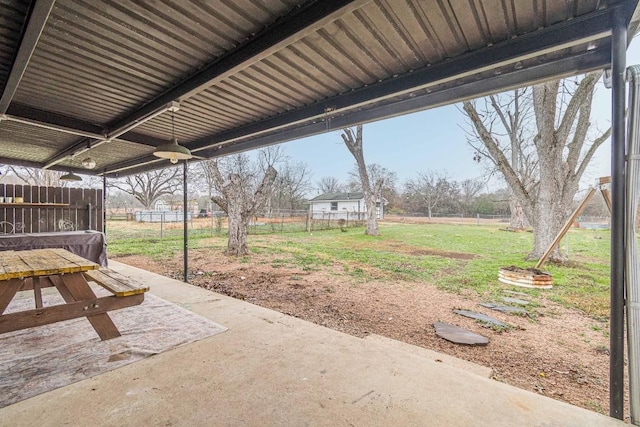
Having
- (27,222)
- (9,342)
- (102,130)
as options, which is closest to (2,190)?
(27,222)

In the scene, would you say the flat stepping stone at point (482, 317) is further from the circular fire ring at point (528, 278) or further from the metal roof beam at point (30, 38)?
the metal roof beam at point (30, 38)

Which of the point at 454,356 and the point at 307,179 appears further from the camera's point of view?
the point at 307,179

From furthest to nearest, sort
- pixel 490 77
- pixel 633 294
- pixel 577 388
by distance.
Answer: pixel 490 77 → pixel 577 388 → pixel 633 294

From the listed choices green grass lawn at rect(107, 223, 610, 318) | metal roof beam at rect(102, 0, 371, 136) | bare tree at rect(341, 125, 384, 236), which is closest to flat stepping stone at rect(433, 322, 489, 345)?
green grass lawn at rect(107, 223, 610, 318)

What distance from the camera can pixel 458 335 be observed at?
3139 mm

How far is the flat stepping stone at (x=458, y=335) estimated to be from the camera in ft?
→ 9.82

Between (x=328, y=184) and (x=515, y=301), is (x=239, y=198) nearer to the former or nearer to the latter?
(x=515, y=301)

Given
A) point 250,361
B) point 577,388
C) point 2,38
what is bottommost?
point 577,388

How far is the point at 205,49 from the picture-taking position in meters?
2.31

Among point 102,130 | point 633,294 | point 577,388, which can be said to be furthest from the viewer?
point 102,130

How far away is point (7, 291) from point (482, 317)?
4821 mm

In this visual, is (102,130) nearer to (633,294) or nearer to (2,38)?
(2,38)

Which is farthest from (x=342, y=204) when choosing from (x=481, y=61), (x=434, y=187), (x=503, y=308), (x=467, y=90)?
(x=481, y=61)

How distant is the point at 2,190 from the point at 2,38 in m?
4.95
